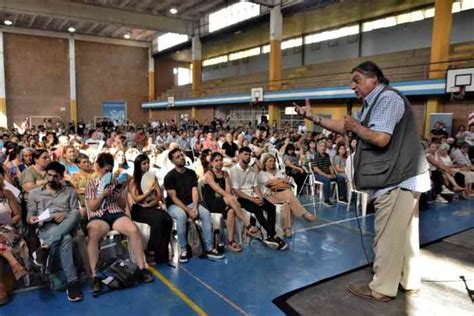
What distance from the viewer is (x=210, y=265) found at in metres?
3.80

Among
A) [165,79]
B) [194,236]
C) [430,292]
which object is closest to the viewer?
[430,292]

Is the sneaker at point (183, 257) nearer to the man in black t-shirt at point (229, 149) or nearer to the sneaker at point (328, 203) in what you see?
the sneaker at point (328, 203)

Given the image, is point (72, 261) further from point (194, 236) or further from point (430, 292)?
point (430, 292)

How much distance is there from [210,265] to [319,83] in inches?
552

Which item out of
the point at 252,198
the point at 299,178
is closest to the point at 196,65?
the point at 299,178

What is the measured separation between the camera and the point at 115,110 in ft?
85.9

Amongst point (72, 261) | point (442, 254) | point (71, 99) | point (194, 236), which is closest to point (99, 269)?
point (72, 261)

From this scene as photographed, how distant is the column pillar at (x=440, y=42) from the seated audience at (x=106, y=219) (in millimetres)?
11164

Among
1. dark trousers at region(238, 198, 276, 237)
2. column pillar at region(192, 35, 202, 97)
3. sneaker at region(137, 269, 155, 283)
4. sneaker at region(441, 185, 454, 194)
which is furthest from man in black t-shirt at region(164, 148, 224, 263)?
column pillar at region(192, 35, 202, 97)

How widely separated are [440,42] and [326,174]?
7.87 metres

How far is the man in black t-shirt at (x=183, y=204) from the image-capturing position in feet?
12.8

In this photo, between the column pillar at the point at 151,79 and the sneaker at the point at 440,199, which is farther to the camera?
the column pillar at the point at 151,79

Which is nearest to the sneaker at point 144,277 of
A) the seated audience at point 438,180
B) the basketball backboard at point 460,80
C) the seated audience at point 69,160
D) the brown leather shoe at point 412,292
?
the brown leather shoe at point 412,292

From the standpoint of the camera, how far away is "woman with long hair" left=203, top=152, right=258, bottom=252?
4.20 m
